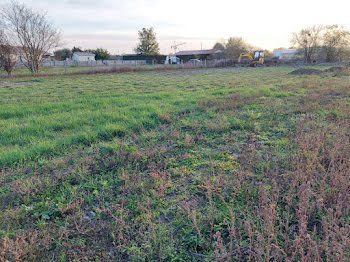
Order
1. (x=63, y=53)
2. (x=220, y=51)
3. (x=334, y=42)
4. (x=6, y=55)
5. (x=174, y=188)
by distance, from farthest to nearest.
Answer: (x=63, y=53) → (x=220, y=51) → (x=334, y=42) → (x=6, y=55) → (x=174, y=188)

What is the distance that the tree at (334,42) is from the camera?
4116 cm

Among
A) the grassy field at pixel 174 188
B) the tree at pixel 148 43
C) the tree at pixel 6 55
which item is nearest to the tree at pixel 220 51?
the tree at pixel 148 43

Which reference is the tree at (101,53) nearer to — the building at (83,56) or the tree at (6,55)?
the building at (83,56)

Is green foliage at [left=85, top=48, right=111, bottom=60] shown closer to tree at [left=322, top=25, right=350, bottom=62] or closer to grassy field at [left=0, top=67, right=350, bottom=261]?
tree at [left=322, top=25, right=350, bottom=62]

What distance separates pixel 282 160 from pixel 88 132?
4.08m

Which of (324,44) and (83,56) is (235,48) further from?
(83,56)

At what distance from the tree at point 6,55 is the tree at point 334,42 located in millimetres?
46152

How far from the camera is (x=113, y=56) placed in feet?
217

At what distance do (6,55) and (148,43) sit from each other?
48351 mm

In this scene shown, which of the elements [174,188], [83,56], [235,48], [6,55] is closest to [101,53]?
[83,56]

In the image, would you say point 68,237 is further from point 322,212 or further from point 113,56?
point 113,56

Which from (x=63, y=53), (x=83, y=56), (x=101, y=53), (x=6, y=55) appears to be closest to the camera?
(x=6, y=55)

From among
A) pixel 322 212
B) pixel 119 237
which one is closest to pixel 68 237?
pixel 119 237

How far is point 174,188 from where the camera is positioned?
10.9 ft
